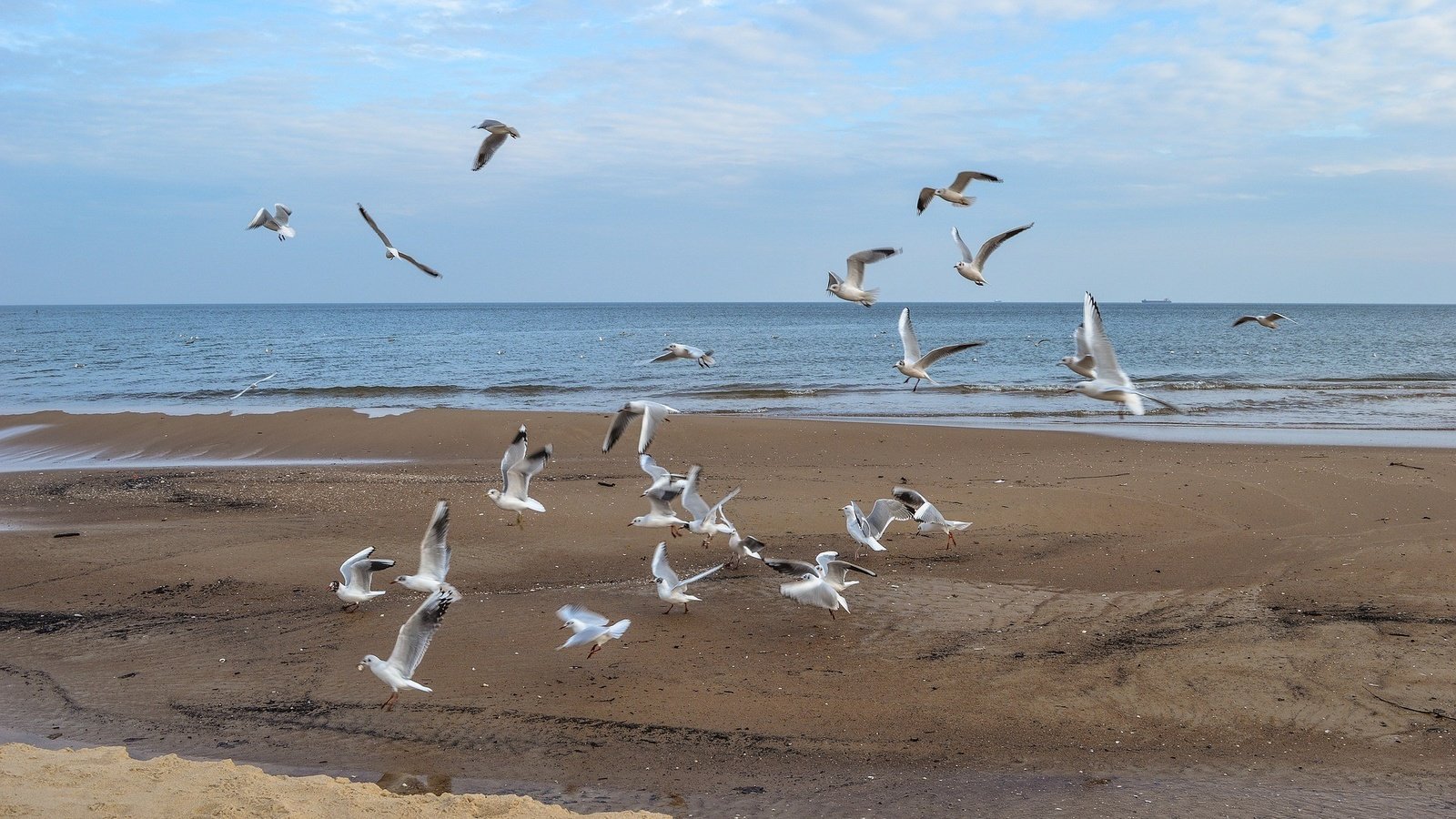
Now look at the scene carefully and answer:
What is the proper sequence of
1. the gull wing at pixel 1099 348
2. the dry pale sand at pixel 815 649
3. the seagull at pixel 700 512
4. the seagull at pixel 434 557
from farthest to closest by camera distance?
1. the seagull at pixel 700 512
2. the gull wing at pixel 1099 348
3. the seagull at pixel 434 557
4. the dry pale sand at pixel 815 649

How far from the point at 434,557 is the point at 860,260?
5.65 meters

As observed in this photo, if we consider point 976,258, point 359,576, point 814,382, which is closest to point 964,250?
point 976,258

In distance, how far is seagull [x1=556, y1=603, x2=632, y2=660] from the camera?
22.2 ft

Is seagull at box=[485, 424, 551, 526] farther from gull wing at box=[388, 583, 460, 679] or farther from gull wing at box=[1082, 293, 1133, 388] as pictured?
gull wing at box=[1082, 293, 1133, 388]

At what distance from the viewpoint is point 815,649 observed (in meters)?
7.50

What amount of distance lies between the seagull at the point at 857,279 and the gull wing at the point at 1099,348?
2.73 metres

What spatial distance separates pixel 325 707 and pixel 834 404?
2048cm

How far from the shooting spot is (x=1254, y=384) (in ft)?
102

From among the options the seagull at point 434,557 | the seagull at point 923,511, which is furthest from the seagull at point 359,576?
the seagull at point 923,511

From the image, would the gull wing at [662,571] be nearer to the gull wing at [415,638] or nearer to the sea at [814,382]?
the gull wing at [415,638]

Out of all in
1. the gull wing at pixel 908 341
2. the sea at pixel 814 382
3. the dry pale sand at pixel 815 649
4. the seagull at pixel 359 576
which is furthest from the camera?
the sea at pixel 814 382

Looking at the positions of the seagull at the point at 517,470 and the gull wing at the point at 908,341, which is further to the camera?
the gull wing at the point at 908,341

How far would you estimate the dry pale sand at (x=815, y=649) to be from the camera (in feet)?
18.6

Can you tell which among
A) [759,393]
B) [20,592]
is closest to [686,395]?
[759,393]
